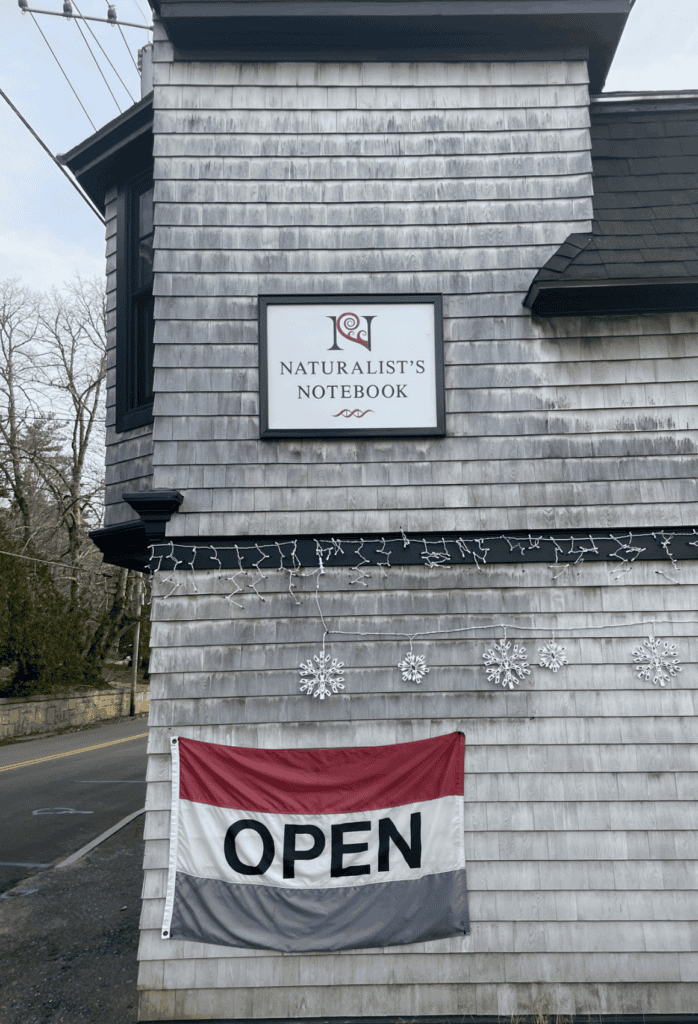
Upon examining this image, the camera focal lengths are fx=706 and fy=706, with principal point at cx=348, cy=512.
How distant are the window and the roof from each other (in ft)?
11.9

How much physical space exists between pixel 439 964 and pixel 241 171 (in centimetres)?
607

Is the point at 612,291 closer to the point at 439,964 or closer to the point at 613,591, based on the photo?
the point at 613,591

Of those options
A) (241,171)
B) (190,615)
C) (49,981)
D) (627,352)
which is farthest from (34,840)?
(627,352)

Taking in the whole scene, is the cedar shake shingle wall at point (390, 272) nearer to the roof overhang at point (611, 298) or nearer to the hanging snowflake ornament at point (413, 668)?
the roof overhang at point (611, 298)

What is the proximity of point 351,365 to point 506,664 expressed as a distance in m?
2.56

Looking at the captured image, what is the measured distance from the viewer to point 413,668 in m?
5.18

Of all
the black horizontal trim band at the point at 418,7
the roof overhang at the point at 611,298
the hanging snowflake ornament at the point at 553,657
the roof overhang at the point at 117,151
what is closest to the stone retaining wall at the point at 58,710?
the roof overhang at the point at 117,151

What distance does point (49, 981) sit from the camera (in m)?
5.33

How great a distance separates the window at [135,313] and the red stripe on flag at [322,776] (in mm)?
3240

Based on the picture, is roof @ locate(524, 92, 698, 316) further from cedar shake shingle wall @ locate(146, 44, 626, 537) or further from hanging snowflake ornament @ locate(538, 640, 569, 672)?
hanging snowflake ornament @ locate(538, 640, 569, 672)

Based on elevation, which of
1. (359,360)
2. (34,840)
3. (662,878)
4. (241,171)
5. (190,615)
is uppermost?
(241,171)

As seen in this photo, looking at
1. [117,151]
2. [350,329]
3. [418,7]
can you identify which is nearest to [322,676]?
[350,329]

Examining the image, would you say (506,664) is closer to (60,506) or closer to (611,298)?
(611,298)

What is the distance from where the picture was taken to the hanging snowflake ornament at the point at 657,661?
5.18 m
